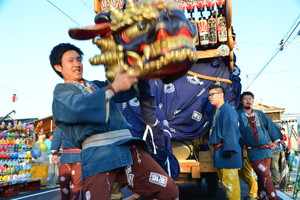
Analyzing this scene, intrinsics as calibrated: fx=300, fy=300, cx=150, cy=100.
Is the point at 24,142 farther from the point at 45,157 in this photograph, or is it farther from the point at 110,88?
the point at 110,88

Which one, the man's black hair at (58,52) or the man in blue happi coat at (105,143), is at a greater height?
the man's black hair at (58,52)

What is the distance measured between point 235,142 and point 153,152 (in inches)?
40.9

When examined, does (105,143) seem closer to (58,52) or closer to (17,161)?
(58,52)

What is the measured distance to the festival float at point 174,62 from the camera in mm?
1586

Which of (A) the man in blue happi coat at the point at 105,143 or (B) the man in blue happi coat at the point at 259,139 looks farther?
(B) the man in blue happi coat at the point at 259,139

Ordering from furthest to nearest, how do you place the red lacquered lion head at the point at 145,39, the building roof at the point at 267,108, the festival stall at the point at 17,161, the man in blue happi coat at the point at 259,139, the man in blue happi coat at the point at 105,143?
the building roof at the point at 267,108
the festival stall at the point at 17,161
the man in blue happi coat at the point at 259,139
the man in blue happi coat at the point at 105,143
the red lacquered lion head at the point at 145,39

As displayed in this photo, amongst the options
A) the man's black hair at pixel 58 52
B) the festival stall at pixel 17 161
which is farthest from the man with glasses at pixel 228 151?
the festival stall at pixel 17 161

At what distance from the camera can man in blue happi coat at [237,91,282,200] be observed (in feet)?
13.5

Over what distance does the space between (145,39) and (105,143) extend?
71 cm

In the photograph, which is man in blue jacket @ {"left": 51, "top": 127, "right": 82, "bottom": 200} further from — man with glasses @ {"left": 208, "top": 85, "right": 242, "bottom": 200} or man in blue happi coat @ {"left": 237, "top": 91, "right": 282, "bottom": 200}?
man in blue happi coat @ {"left": 237, "top": 91, "right": 282, "bottom": 200}

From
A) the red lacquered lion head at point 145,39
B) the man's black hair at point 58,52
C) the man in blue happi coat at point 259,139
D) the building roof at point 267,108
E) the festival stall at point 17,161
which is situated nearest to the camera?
the red lacquered lion head at point 145,39

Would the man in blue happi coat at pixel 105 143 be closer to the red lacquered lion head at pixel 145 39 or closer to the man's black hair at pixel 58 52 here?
the red lacquered lion head at pixel 145 39

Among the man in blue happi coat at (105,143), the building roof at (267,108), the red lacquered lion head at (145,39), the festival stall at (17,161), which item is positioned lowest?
the festival stall at (17,161)

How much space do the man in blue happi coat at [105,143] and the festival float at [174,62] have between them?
18 cm
